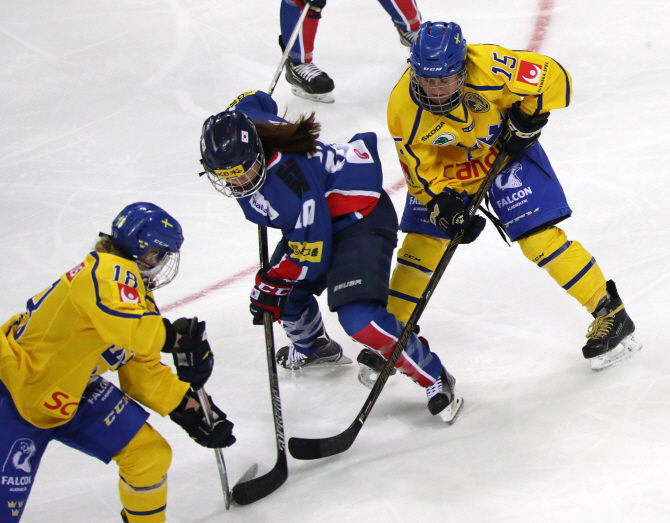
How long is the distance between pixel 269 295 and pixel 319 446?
59 centimetres

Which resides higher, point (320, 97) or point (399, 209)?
point (320, 97)

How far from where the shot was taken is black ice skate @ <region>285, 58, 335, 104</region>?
495 centimetres

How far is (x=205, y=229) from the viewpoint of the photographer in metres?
4.19

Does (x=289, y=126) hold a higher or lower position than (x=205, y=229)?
higher

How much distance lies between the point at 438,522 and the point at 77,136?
12.8 feet

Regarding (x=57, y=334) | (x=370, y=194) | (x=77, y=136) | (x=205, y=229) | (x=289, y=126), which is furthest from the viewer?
(x=77, y=136)

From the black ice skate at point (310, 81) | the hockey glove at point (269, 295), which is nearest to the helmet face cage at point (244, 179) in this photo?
the hockey glove at point (269, 295)

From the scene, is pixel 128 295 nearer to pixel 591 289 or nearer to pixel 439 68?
pixel 439 68

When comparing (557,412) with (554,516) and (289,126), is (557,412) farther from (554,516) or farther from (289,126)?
(289,126)

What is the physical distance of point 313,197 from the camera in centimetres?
247

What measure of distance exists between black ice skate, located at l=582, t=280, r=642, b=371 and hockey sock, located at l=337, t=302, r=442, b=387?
611mm

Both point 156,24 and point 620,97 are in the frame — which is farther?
point 156,24

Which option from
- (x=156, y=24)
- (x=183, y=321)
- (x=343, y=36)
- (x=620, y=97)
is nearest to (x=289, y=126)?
(x=183, y=321)

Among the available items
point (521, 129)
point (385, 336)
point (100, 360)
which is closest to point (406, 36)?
point (521, 129)
